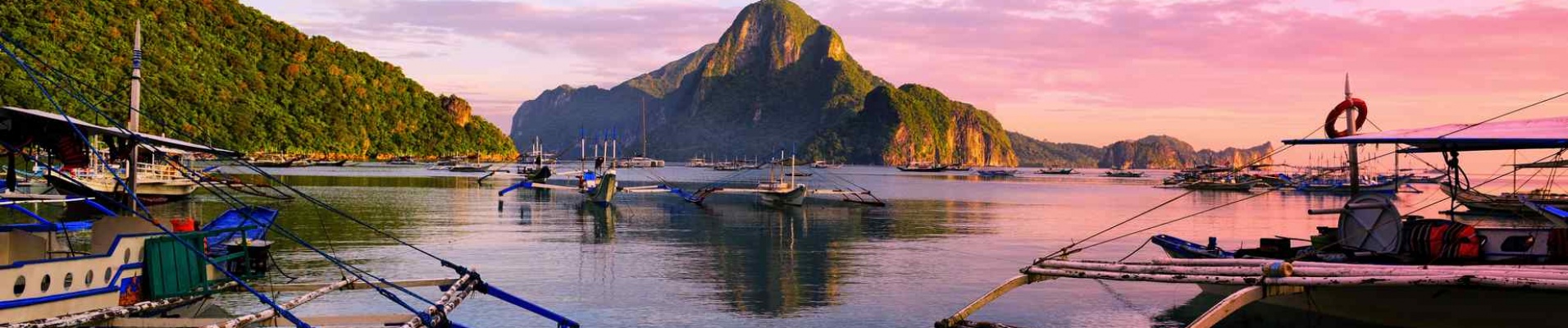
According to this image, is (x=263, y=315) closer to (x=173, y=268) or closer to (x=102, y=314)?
(x=102, y=314)

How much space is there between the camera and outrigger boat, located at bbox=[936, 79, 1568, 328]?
1517cm

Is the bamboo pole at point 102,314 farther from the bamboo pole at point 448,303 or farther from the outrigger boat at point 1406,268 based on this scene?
the outrigger boat at point 1406,268

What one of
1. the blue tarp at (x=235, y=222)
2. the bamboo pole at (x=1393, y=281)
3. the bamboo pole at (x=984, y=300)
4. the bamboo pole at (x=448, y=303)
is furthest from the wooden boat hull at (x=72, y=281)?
the bamboo pole at (x=1393, y=281)

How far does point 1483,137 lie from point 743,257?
71.3 ft

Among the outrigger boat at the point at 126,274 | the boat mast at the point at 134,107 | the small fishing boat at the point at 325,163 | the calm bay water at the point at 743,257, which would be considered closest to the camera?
the outrigger boat at the point at 126,274

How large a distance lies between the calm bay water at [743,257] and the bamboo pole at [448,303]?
245 cm

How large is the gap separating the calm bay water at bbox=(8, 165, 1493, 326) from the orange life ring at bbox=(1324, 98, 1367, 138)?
3921 millimetres

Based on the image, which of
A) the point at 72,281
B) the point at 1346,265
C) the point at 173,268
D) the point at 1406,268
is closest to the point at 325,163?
the point at 173,268

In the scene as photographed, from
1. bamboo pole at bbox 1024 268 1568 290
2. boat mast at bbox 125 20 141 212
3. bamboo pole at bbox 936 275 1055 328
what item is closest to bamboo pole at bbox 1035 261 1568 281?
bamboo pole at bbox 1024 268 1568 290

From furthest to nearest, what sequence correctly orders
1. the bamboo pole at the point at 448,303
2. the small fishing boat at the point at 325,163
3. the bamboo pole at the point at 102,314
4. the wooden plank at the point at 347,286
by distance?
the small fishing boat at the point at 325,163 → the wooden plank at the point at 347,286 → the bamboo pole at the point at 448,303 → the bamboo pole at the point at 102,314

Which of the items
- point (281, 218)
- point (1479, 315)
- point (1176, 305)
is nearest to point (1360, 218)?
point (1479, 315)

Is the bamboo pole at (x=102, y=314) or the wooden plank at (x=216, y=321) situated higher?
the bamboo pole at (x=102, y=314)

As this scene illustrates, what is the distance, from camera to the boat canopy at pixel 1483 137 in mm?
17438

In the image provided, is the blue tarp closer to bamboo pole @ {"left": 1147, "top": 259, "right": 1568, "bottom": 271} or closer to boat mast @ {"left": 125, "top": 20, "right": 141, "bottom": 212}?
boat mast @ {"left": 125, "top": 20, "right": 141, "bottom": 212}
